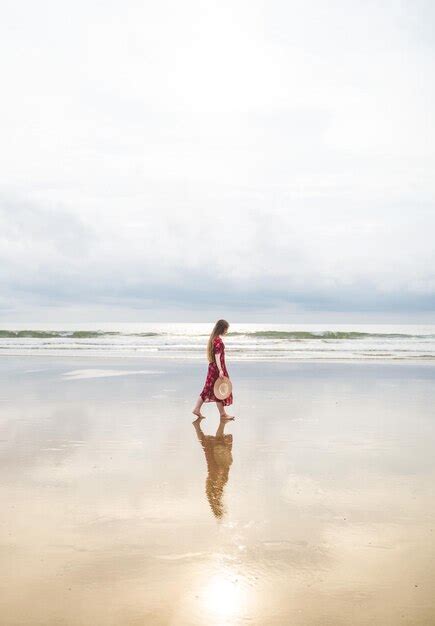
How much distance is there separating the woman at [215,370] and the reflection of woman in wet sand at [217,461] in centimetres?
61

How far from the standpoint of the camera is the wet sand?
421cm

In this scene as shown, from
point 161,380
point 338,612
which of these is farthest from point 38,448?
point 161,380

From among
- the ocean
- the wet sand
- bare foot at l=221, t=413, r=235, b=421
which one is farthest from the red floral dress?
the ocean

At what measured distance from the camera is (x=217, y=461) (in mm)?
8539

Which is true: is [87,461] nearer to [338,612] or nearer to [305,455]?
[305,455]

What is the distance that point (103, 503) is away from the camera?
646 cm

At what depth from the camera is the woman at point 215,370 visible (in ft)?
41.6

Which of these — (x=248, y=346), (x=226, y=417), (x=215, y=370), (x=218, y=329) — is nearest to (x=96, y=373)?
(x=215, y=370)

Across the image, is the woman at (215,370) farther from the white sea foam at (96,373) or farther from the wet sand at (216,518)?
the white sea foam at (96,373)

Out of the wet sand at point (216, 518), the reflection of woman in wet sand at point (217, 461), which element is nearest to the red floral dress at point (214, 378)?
the wet sand at point (216, 518)

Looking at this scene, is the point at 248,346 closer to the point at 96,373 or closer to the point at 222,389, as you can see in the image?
the point at 96,373

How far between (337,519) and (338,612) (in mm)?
1895

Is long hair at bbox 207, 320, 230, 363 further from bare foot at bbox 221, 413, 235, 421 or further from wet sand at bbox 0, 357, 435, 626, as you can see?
wet sand at bbox 0, 357, 435, 626

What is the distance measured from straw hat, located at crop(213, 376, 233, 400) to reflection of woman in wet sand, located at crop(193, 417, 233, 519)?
704 millimetres
